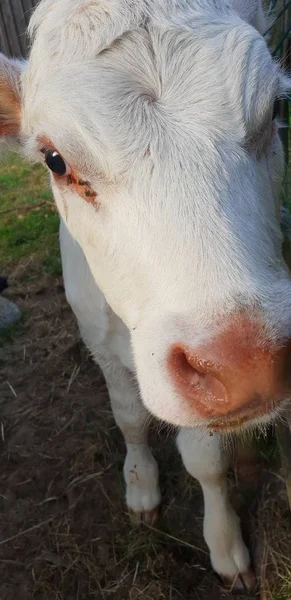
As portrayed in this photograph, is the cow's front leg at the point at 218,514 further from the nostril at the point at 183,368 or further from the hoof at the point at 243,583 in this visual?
the nostril at the point at 183,368

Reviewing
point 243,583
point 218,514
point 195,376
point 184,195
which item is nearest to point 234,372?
point 195,376

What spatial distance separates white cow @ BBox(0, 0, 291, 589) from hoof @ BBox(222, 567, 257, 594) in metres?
1.55

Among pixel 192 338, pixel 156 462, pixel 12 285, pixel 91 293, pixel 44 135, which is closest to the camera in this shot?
pixel 192 338

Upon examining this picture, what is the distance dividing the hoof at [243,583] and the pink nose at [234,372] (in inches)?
67.6

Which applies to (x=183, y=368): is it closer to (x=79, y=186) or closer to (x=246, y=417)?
(x=246, y=417)

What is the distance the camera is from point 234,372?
4.99 ft

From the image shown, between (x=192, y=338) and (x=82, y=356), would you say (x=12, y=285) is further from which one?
(x=192, y=338)

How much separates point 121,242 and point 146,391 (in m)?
0.45

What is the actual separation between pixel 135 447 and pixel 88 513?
428 millimetres

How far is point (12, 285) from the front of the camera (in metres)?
5.78

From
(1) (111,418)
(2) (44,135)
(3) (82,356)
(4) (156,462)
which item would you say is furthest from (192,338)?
(3) (82,356)

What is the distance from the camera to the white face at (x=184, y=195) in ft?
5.18

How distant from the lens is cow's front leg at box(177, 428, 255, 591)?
3.04 meters

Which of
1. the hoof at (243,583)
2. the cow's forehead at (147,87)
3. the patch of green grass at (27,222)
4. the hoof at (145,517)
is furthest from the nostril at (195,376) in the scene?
the patch of green grass at (27,222)
